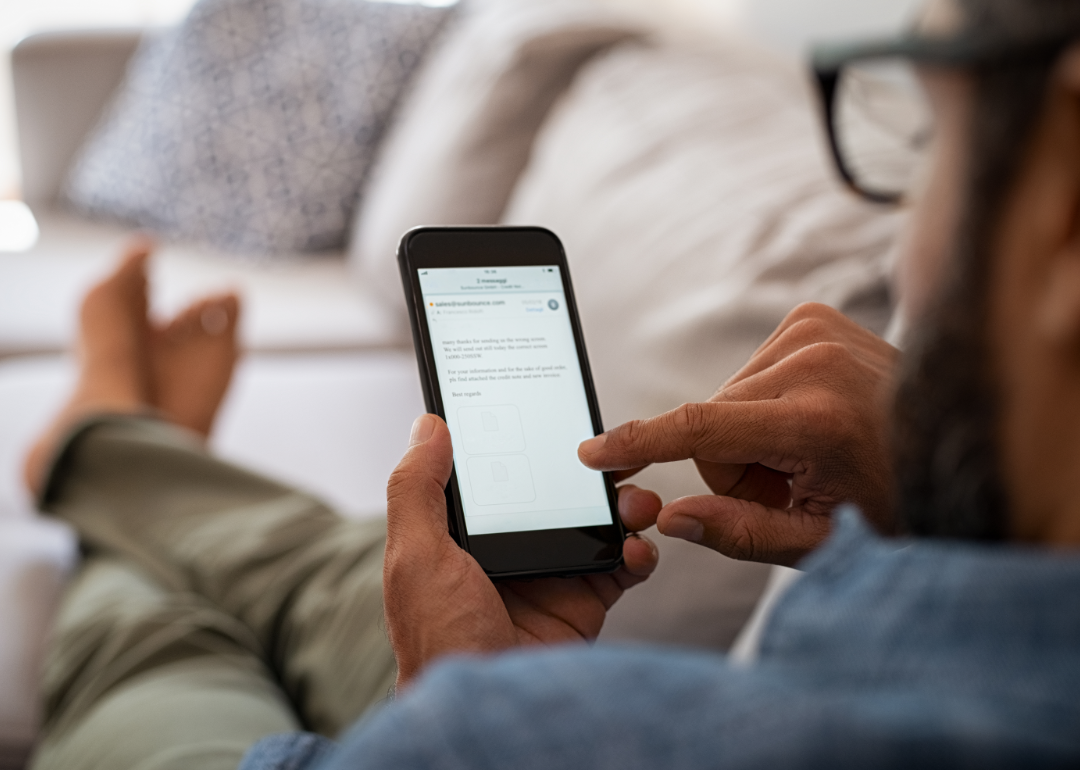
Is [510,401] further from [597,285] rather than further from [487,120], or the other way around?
[487,120]

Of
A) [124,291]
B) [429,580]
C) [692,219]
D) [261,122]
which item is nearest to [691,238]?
[692,219]

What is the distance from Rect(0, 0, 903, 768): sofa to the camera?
0.81 m

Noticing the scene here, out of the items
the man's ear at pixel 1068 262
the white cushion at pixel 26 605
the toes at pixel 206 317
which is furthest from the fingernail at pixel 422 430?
the toes at pixel 206 317

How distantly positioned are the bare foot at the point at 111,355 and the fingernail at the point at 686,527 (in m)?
0.79

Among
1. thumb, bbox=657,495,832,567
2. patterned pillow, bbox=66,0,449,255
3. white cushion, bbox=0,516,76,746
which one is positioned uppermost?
patterned pillow, bbox=66,0,449,255

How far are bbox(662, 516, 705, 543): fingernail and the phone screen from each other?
0.06 meters

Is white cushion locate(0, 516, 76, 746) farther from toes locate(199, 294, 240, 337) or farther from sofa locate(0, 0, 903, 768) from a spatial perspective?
toes locate(199, 294, 240, 337)

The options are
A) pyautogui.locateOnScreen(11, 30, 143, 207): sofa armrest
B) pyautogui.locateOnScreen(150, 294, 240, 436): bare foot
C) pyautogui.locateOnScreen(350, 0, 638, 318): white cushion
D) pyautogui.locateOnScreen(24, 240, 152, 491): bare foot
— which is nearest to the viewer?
pyautogui.locateOnScreen(24, 240, 152, 491): bare foot

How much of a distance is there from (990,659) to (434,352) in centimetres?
39

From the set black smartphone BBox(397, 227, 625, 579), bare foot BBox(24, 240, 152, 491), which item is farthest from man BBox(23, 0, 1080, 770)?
bare foot BBox(24, 240, 152, 491)

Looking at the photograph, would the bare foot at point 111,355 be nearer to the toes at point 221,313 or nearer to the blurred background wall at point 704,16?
the toes at point 221,313

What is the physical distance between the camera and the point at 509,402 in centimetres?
62

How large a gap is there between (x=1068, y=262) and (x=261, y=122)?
71.8 inches

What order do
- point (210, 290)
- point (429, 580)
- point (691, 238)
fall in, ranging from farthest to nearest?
point (210, 290) < point (691, 238) < point (429, 580)
